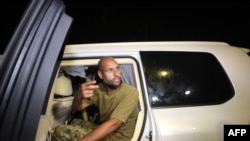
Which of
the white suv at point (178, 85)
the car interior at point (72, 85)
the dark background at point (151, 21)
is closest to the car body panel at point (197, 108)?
the white suv at point (178, 85)

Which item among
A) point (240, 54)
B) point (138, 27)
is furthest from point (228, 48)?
point (138, 27)

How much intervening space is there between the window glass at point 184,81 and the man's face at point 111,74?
0.83 feet

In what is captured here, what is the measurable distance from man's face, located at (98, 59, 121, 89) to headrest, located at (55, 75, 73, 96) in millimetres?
450

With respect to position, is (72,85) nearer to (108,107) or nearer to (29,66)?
(108,107)

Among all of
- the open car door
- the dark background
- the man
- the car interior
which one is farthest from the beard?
the dark background

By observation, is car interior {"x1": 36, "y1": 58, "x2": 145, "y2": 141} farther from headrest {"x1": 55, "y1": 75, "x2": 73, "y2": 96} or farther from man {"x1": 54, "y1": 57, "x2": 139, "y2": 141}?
man {"x1": 54, "y1": 57, "x2": 139, "y2": 141}

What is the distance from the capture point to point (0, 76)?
3.49ft

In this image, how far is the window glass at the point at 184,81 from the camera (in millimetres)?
2277

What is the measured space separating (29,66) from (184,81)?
1.48m

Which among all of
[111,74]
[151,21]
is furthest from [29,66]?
[151,21]

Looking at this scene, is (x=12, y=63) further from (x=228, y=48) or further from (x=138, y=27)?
(x=138, y=27)

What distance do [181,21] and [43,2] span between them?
33.8ft

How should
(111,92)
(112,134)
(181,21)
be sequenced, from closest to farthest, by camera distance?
(112,134)
(111,92)
(181,21)

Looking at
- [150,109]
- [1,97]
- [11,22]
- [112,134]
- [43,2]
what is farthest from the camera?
[11,22]
